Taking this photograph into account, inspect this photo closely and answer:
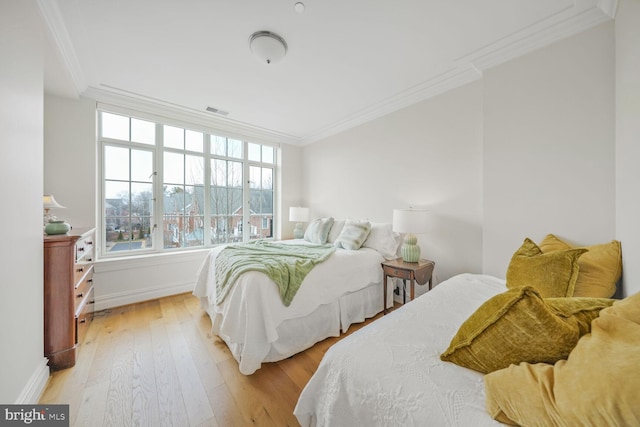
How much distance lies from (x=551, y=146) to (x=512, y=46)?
0.93 m

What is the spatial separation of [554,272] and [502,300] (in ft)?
3.03

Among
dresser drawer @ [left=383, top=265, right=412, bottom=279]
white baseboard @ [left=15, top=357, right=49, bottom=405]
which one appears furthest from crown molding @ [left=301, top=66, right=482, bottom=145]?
white baseboard @ [left=15, top=357, right=49, bottom=405]

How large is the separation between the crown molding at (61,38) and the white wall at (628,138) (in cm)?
361

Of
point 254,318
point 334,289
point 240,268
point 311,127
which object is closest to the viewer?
point 254,318

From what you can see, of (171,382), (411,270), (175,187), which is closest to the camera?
(171,382)

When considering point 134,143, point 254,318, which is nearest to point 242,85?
point 134,143

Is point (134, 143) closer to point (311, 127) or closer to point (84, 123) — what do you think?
point (84, 123)

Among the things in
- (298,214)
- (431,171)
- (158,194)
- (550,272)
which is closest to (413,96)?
(431,171)

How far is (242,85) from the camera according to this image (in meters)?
2.66

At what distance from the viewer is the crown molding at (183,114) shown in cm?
282

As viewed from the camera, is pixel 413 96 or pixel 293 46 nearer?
pixel 293 46

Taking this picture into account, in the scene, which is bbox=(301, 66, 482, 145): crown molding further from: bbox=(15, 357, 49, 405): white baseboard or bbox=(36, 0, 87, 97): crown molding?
bbox=(15, 357, 49, 405): white baseboard

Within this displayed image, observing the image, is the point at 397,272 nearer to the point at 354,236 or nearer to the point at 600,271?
the point at 354,236

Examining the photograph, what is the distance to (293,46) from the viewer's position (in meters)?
2.03
